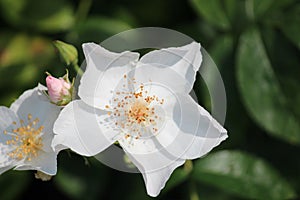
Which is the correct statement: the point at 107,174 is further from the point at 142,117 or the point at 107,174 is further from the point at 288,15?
the point at 288,15

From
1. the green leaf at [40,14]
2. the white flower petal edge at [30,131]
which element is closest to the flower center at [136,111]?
the white flower petal edge at [30,131]

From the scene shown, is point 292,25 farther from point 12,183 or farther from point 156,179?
point 12,183

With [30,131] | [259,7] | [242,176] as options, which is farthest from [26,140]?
[259,7]

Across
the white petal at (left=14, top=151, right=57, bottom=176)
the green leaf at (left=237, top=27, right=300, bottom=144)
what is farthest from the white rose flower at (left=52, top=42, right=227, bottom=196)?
the green leaf at (left=237, top=27, right=300, bottom=144)

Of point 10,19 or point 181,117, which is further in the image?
point 10,19

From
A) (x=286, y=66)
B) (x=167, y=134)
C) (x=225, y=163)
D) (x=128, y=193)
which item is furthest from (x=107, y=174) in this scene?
(x=286, y=66)

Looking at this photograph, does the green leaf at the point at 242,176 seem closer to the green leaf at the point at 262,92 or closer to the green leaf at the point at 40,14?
the green leaf at the point at 262,92
